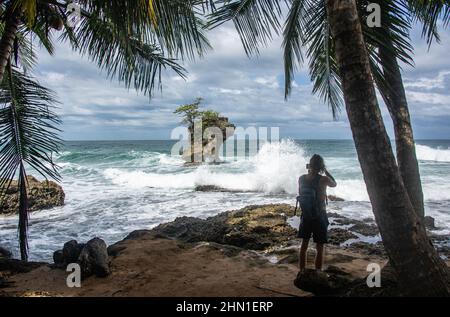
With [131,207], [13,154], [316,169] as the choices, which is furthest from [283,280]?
[131,207]

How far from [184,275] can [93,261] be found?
49.5 inches

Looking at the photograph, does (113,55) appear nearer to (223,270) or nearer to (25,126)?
(25,126)

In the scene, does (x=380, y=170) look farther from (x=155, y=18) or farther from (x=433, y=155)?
(x=433, y=155)

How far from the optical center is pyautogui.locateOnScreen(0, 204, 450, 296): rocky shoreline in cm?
409

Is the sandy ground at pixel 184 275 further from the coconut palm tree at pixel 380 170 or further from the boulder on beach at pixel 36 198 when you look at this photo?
the boulder on beach at pixel 36 198

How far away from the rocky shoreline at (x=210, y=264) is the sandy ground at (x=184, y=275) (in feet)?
0.04

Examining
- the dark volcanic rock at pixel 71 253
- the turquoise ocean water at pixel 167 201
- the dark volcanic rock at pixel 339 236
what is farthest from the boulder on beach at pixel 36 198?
the dark volcanic rock at pixel 339 236

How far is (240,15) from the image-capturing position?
521 centimetres

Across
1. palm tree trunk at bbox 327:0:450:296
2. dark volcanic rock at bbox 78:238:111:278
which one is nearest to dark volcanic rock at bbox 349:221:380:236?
palm tree trunk at bbox 327:0:450:296

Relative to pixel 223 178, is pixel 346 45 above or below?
above

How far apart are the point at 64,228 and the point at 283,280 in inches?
279

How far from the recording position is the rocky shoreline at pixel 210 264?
409 cm

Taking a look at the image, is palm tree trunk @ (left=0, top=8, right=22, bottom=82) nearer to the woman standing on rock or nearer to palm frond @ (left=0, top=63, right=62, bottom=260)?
palm frond @ (left=0, top=63, right=62, bottom=260)
